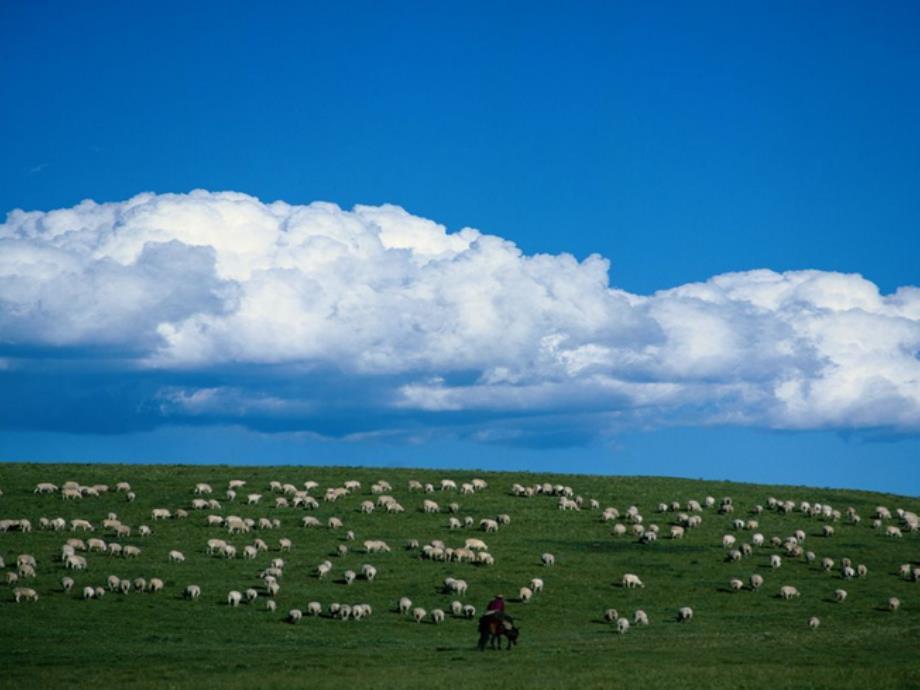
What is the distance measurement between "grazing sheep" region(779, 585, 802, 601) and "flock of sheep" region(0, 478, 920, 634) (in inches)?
2.2

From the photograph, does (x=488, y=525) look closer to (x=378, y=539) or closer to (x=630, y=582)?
(x=378, y=539)

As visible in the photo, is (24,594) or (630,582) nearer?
(24,594)

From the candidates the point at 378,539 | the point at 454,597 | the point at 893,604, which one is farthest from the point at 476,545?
the point at 893,604

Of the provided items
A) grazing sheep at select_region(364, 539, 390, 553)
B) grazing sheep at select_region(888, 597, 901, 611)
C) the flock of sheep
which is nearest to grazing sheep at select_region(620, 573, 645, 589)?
the flock of sheep

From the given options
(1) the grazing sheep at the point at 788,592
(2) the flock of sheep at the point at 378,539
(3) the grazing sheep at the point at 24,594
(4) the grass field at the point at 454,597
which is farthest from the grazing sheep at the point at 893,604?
(3) the grazing sheep at the point at 24,594

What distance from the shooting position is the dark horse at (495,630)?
1964 inches

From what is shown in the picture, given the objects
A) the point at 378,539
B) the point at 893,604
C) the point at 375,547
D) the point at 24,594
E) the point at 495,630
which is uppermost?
the point at 378,539

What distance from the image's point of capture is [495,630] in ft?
164

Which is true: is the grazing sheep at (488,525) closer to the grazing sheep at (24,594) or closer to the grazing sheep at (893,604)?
the grazing sheep at (893,604)

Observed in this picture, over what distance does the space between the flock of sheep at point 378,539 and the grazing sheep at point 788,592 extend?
0.06 meters

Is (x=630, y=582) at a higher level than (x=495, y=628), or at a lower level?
higher

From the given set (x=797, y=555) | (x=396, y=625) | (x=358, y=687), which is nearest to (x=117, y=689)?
(x=358, y=687)

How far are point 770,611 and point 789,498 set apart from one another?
3254cm

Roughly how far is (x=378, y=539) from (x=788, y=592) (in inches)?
988
